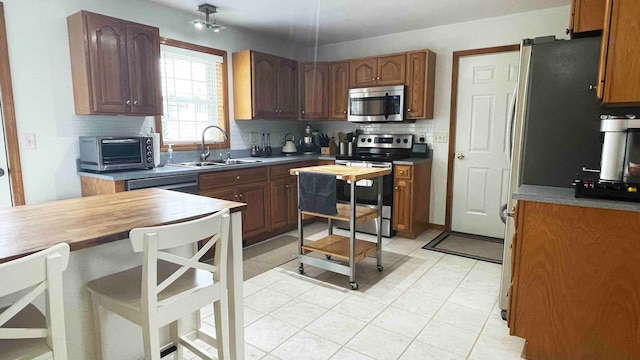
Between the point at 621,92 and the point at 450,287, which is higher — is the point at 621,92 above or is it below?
above

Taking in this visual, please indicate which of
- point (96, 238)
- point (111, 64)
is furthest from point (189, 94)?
point (96, 238)

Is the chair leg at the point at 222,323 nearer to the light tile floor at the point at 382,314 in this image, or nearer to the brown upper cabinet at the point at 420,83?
the light tile floor at the point at 382,314

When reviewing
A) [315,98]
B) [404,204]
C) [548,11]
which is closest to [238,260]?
[404,204]

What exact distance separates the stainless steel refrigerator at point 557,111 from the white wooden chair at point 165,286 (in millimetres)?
1807

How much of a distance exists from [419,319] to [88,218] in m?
1.98

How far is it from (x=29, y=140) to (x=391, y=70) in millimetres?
3570

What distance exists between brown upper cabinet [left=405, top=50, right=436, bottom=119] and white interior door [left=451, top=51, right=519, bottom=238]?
324 mm

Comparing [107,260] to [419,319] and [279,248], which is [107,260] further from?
[279,248]

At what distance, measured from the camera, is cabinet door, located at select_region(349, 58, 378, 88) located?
4.44 metres

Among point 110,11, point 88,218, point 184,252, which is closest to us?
point 88,218

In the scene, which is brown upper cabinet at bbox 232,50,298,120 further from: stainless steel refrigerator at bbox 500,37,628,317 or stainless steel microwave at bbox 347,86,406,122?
stainless steel refrigerator at bbox 500,37,628,317

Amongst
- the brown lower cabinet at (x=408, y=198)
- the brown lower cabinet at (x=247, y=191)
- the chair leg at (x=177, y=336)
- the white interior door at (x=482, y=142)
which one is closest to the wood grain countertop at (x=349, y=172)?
the brown lower cabinet at (x=247, y=191)

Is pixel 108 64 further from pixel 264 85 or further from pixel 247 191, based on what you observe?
pixel 264 85

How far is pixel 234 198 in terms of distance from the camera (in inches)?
142
